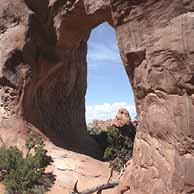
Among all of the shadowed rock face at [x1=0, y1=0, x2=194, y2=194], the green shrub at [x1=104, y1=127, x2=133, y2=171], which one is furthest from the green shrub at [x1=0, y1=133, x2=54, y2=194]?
the shadowed rock face at [x1=0, y1=0, x2=194, y2=194]

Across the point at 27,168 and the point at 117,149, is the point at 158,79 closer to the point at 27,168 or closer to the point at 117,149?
the point at 27,168

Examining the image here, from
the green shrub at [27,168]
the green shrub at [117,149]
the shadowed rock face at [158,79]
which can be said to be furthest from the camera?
the green shrub at [117,149]

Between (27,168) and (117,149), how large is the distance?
4409 mm

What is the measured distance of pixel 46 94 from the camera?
15.3 meters

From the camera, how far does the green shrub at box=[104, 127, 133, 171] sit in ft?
A: 47.5

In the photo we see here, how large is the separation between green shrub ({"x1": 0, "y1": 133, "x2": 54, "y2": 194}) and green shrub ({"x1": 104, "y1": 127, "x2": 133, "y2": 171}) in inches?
101

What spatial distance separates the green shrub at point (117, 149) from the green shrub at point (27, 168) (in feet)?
8.44

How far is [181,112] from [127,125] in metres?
11.4

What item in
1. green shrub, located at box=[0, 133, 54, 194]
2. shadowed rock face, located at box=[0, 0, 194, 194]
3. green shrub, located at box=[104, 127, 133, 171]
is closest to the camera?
shadowed rock face, located at box=[0, 0, 194, 194]

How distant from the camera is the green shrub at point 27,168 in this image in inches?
472

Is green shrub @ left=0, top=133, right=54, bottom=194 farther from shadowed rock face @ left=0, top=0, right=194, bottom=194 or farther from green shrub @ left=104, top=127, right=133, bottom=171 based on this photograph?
shadowed rock face @ left=0, top=0, right=194, bottom=194

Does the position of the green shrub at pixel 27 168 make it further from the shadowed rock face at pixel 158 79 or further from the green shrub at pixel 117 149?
the shadowed rock face at pixel 158 79

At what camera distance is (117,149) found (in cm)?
1571

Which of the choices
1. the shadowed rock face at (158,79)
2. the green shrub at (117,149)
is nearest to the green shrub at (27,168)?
the green shrub at (117,149)
